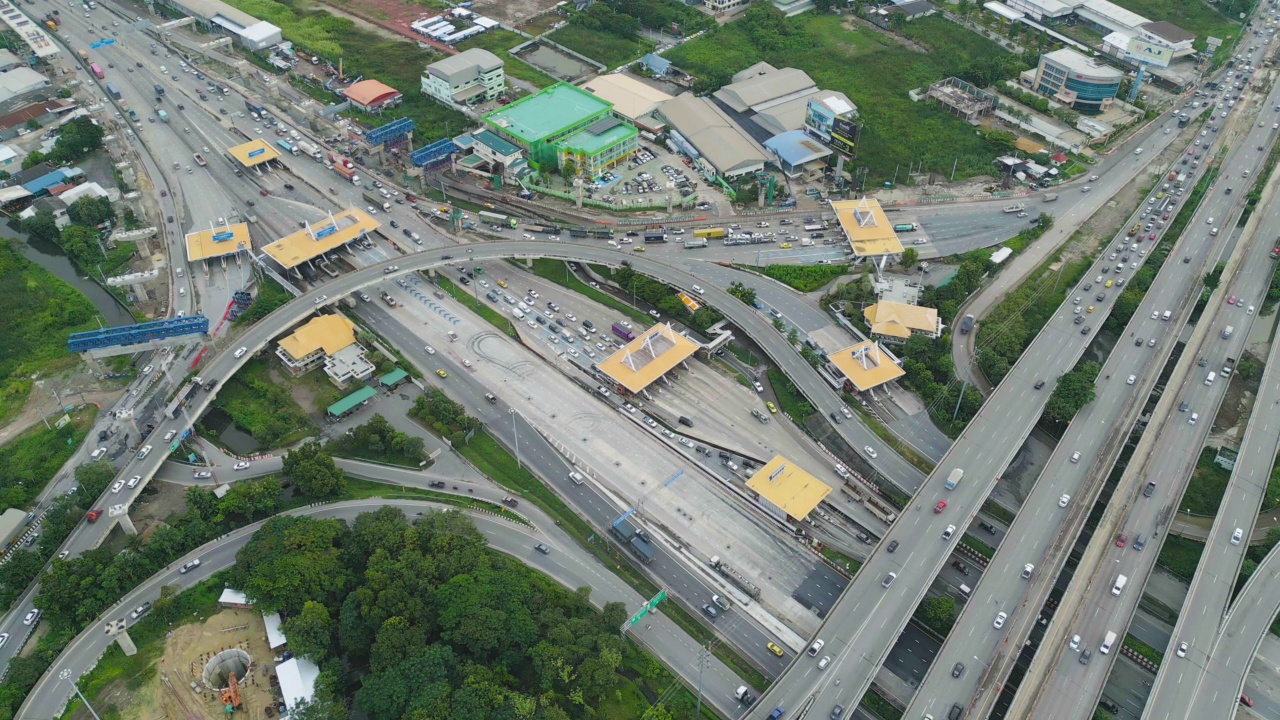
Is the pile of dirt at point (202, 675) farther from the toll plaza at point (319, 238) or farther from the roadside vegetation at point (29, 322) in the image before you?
the toll plaza at point (319, 238)

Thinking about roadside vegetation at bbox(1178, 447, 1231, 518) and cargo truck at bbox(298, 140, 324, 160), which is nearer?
roadside vegetation at bbox(1178, 447, 1231, 518)

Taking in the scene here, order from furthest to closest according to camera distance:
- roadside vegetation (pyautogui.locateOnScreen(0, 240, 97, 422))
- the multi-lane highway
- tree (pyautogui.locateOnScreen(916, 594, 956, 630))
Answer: roadside vegetation (pyautogui.locateOnScreen(0, 240, 97, 422))
tree (pyautogui.locateOnScreen(916, 594, 956, 630))
the multi-lane highway

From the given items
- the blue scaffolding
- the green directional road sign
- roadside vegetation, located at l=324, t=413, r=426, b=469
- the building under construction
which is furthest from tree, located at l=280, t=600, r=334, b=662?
the building under construction

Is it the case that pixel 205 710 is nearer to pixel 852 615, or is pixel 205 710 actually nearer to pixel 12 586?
pixel 12 586

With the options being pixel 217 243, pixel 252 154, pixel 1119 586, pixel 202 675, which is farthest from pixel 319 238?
pixel 1119 586

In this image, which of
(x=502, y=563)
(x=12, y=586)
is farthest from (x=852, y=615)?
(x=12, y=586)

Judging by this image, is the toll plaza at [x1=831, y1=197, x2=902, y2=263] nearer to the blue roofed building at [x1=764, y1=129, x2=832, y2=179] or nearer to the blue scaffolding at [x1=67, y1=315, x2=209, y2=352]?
the blue roofed building at [x1=764, y1=129, x2=832, y2=179]

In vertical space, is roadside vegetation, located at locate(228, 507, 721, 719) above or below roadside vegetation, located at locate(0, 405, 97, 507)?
above
